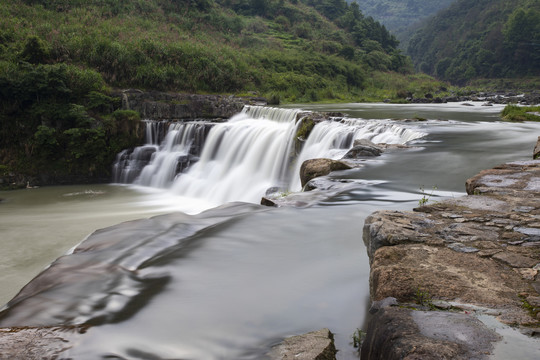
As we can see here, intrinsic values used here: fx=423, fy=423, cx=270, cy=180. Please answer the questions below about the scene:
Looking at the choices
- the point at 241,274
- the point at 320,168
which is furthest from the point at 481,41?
the point at 241,274

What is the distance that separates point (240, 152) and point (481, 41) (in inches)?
3321

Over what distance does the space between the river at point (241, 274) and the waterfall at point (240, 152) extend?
3219 millimetres

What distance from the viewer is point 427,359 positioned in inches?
96.0

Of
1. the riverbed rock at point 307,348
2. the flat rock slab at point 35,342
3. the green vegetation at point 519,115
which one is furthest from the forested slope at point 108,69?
the riverbed rock at point 307,348

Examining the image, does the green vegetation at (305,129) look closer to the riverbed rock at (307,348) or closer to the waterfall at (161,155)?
the waterfall at (161,155)

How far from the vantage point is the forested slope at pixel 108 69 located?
19.7 metres

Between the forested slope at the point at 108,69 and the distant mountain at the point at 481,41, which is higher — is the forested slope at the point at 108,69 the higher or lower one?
the lower one

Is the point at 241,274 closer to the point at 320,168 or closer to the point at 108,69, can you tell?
the point at 320,168

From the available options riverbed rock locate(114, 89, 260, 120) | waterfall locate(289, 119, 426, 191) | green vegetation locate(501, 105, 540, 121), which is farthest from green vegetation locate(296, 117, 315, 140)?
green vegetation locate(501, 105, 540, 121)

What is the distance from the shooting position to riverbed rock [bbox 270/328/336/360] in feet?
10.8

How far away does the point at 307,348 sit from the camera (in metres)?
3.42

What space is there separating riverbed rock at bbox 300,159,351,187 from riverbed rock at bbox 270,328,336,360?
7.13 m

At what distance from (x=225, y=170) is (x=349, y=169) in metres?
7.81

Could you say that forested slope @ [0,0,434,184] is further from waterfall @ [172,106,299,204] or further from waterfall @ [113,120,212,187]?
waterfall @ [172,106,299,204]
